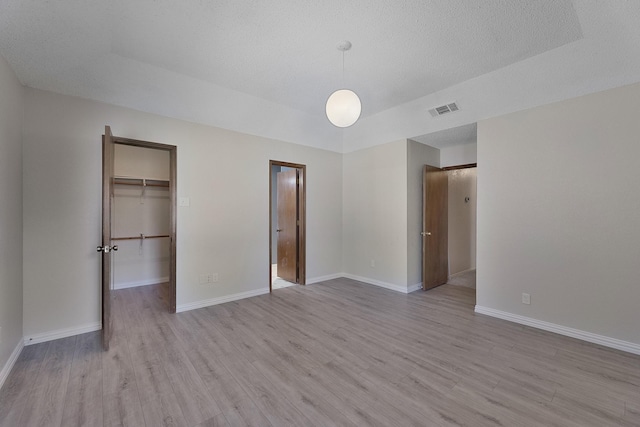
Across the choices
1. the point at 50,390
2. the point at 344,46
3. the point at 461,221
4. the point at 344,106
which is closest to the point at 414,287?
the point at 461,221

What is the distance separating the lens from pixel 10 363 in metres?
2.13

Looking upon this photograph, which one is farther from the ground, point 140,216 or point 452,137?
point 452,137

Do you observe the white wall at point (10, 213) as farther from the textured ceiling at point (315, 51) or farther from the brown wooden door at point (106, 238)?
the brown wooden door at point (106, 238)

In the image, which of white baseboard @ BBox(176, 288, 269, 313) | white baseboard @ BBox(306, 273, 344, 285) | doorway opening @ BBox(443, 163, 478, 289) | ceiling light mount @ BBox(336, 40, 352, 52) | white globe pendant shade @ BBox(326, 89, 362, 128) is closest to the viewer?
white globe pendant shade @ BBox(326, 89, 362, 128)

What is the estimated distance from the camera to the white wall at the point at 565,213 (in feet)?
8.08

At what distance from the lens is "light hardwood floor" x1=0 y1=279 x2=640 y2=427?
5.44 ft

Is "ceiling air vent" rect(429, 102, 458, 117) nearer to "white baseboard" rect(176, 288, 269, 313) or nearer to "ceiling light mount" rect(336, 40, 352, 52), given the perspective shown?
"ceiling light mount" rect(336, 40, 352, 52)

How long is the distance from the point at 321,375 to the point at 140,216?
4259mm

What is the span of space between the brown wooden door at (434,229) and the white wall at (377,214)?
40 cm

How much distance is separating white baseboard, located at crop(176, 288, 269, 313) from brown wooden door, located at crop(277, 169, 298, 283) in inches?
32.2

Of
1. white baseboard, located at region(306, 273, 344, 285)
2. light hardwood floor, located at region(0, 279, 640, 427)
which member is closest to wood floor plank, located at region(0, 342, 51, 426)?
light hardwood floor, located at region(0, 279, 640, 427)

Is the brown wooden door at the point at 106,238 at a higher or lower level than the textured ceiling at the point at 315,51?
lower

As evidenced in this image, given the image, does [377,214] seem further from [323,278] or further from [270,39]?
[270,39]

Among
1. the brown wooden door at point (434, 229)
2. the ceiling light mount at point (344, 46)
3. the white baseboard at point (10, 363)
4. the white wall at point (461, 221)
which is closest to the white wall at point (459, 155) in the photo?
the brown wooden door at point (434, 229)
